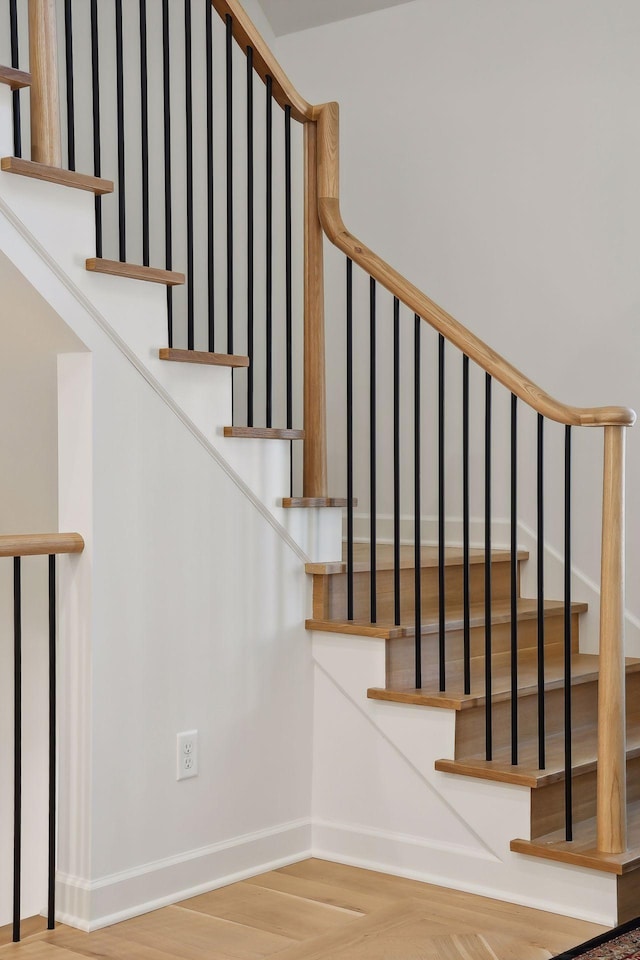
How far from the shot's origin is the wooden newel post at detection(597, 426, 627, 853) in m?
2.66

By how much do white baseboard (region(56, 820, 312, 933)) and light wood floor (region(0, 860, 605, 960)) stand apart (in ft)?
0.11

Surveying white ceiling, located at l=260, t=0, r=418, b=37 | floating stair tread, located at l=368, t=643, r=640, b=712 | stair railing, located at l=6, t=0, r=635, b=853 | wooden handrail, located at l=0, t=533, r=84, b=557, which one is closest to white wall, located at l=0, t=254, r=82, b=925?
wooden handrail, located at l=0, t=533, r=84, b=557

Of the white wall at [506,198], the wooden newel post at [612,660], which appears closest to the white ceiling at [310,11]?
the white wall at [506,198]

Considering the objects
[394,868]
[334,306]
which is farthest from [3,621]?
[334,306]

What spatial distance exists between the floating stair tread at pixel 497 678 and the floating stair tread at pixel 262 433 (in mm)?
731

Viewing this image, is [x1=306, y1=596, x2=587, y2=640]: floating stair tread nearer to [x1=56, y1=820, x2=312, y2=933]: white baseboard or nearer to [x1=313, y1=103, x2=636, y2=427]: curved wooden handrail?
[x1=56, y1=820, x2=312, y2=933]: white baseboard

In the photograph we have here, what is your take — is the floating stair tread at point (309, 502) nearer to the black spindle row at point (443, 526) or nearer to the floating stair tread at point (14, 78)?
the black spindle row at point (443, 526)

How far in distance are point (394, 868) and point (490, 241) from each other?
7.48 feet

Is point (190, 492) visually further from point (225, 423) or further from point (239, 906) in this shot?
point (239, 906)

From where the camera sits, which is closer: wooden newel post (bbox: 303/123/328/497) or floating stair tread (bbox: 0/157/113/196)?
floating stair tread (bbox: 0/157/113/196)

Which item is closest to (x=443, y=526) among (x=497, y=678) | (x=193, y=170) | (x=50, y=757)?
(x=497, y=678)

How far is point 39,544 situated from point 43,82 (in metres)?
1.04

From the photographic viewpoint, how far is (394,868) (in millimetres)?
3016

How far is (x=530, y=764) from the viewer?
9.37ft
